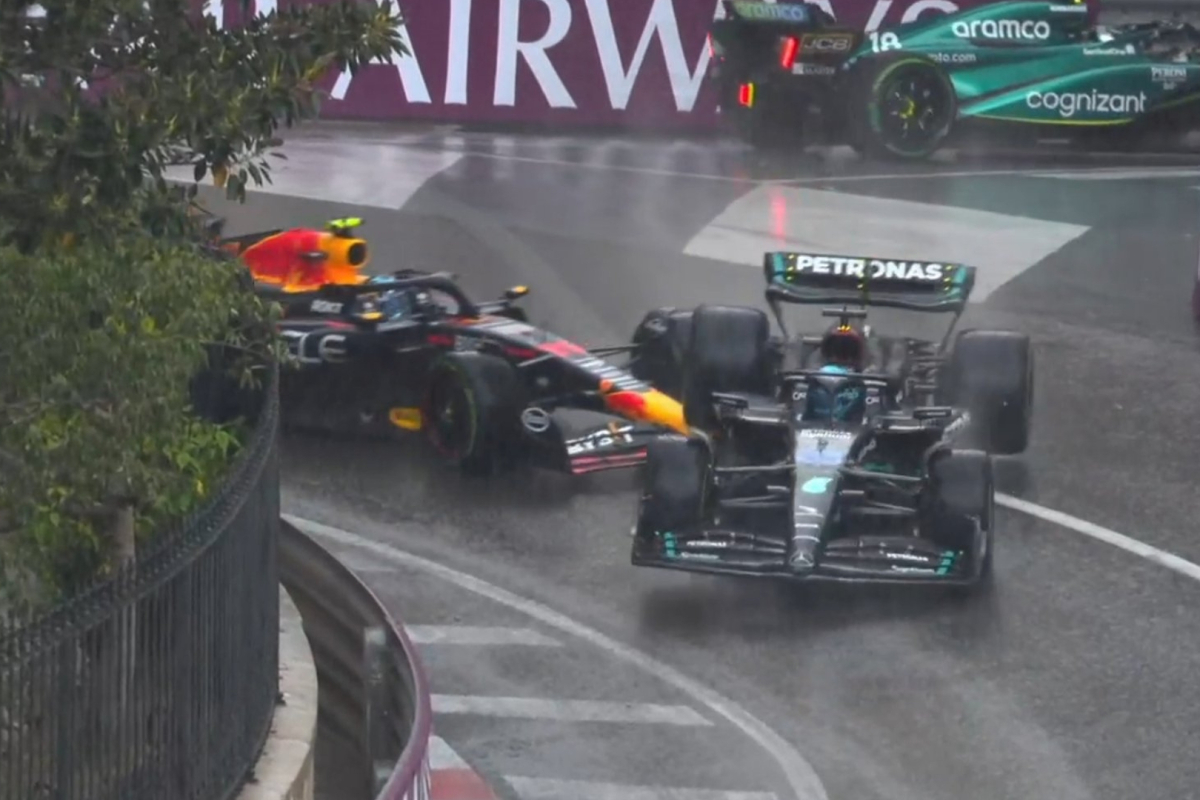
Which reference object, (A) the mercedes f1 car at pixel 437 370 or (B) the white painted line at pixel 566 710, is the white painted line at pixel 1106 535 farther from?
(B) the white painted line at pixel 566 710

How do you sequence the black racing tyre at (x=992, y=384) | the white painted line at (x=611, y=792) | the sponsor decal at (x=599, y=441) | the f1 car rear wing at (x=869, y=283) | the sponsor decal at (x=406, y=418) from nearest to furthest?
the white painted line at (x=611, y=792) < the black racing tyre at (x=992, y=384) < the sponsor decal at (x=599, y=441) < the f1 car rear wing at (x=869, y=283) < the sponsor decal at (x=406, y=418)

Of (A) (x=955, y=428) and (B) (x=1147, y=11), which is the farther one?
(B) (x=1147, y=11)

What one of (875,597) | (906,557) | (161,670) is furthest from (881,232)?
(161,670)

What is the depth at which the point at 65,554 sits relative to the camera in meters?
7.18

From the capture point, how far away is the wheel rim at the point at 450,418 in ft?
41.8

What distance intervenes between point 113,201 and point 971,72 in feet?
59.2

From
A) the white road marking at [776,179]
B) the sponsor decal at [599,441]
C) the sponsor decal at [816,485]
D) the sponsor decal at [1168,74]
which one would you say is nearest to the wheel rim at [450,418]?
the sponsor decal at [599,441]

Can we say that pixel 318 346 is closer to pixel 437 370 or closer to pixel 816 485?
pixel 437 370

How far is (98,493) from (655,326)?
747 centimetres

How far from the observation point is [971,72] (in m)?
22.9

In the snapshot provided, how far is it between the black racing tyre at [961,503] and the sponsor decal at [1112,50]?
515 inches

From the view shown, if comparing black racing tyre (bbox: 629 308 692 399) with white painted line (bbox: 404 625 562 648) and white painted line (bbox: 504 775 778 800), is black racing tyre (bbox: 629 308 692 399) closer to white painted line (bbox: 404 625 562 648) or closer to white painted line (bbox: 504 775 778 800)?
white painted line (bbox: 404 625 562 648)

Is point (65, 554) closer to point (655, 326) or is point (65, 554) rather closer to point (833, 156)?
point (655, 326)

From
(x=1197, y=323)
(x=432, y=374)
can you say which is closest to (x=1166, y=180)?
(x=1197, y=323)
